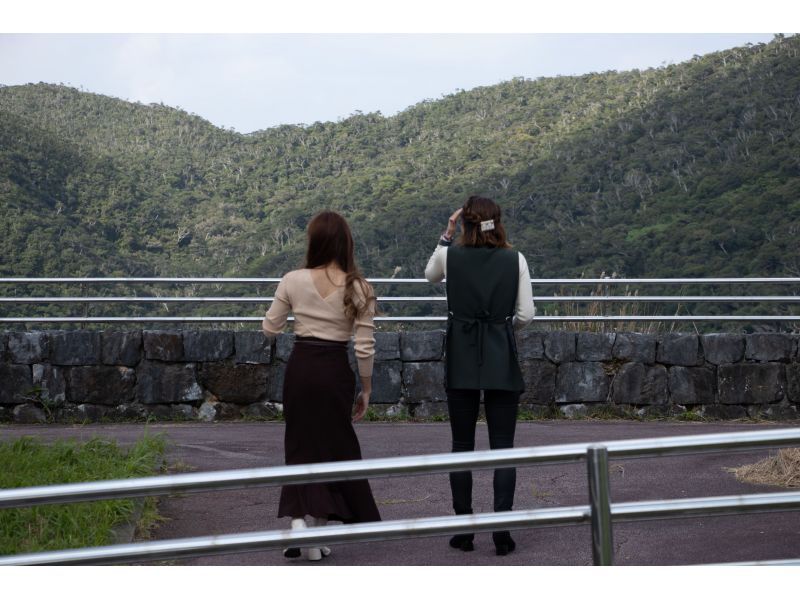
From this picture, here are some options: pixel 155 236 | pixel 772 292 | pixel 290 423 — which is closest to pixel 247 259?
pixel 155 236

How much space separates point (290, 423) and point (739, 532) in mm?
2555

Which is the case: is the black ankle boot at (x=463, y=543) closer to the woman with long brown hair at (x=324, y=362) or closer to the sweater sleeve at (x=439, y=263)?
the woman with long brown hair at (x=324, y=362)

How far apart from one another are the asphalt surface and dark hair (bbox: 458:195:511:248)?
1.66 metres

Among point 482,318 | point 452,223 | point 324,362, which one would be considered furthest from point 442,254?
point 324,362

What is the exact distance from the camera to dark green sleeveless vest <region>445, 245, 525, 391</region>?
5.81 metres

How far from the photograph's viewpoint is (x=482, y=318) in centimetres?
587

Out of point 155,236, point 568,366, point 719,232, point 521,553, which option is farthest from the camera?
point 155,236

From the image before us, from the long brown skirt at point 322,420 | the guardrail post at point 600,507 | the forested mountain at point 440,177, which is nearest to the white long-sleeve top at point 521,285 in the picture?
the long brown skirt at point 322,420

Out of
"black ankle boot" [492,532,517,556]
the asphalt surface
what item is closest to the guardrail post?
the asphalt surface

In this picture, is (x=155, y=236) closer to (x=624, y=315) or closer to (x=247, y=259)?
(x=247, y=259)

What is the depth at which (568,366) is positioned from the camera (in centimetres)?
1187

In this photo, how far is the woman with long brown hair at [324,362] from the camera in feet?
18.5

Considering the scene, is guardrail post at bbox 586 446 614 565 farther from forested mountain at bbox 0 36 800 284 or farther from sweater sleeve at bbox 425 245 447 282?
forested mountain at bbox 0 36 800 284

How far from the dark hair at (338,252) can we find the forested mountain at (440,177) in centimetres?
2428
